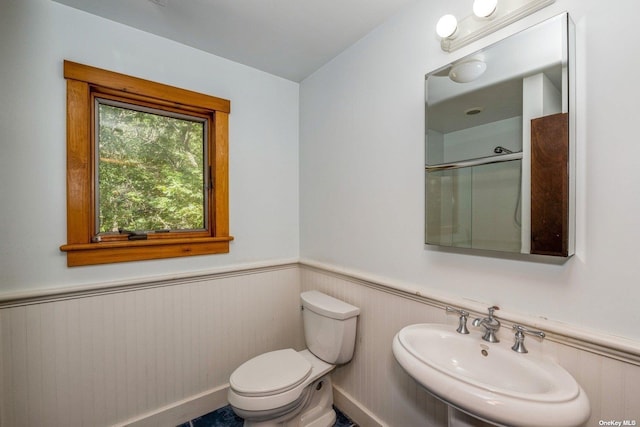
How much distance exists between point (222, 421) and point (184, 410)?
24 centimetres

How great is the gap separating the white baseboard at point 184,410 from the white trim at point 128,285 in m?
0.73

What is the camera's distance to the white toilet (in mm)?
1320

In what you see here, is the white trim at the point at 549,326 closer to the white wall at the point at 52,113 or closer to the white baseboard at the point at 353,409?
the white baseboard at the point at 353,409

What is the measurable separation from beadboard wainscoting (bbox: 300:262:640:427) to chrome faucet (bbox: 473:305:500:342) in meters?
0.03

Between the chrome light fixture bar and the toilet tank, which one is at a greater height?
the chrome light fixture bar

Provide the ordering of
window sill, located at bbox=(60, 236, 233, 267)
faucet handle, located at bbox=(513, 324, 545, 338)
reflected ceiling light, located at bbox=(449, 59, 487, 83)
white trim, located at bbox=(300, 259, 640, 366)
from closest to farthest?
white trim, located at bbox=(300, 259, 640, 366)
faucet handle, located at bbox=(513, 324, 545, 338)
reflected ceiling light, located at bbox=(449, 59, 487, 83)
window sill, located at bbox=(60, 236, 233, 267)

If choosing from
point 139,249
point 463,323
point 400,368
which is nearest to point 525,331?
point 463,323

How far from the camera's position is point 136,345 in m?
1.57

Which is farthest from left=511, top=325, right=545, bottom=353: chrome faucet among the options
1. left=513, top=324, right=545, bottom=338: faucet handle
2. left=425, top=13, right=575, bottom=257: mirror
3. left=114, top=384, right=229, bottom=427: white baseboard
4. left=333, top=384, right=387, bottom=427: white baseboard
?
left=114, top=384, right=229, bottom=427: white baseboard

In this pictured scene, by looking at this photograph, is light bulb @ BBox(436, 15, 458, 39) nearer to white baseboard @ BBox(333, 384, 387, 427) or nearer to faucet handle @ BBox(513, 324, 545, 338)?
faucet handle @ BBox(513, 324, 545, 338)

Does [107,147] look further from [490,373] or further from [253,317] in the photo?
[490,373]

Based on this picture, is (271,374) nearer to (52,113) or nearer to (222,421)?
(222,421)

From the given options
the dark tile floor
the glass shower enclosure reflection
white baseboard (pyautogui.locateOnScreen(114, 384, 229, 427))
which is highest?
the glass shower enclosure reflection

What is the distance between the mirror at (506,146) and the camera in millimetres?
899
